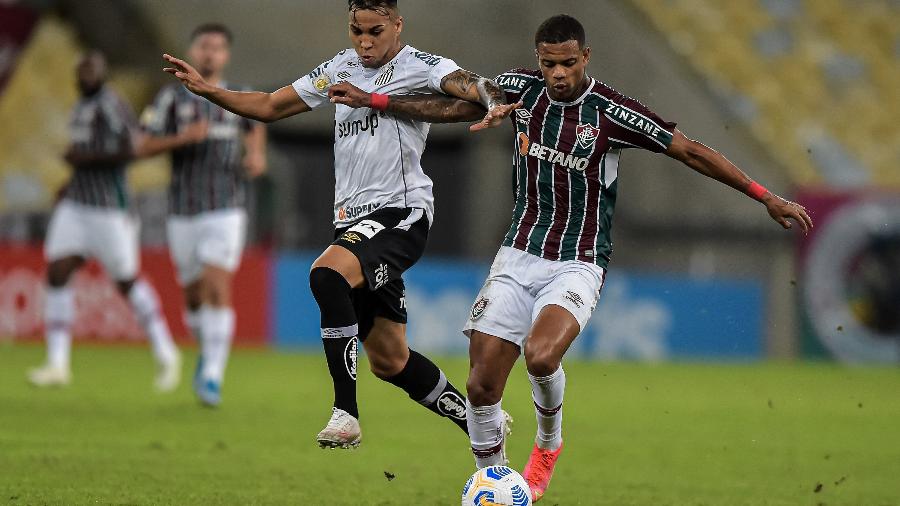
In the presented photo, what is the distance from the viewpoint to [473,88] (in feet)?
20.3

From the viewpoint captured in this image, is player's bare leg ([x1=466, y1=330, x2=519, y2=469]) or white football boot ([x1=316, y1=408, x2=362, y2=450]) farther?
player's bare leg ([x1=466, y1=330, x2=519, y2=469])

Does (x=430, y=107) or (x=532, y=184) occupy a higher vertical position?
(x=430, y=107)

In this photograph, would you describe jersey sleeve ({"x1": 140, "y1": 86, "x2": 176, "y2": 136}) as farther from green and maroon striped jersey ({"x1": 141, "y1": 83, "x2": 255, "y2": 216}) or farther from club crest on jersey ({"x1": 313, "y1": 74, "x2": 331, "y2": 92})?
club crest on jersey ({"x1": 313, "y1": 74, "x2": 331, "y2": 92})

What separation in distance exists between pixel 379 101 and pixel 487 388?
1.34 meters

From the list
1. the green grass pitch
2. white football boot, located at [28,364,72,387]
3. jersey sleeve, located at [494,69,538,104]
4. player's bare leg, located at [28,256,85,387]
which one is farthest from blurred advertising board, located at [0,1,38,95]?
jersey sleeve, located at [494,69,538,104]

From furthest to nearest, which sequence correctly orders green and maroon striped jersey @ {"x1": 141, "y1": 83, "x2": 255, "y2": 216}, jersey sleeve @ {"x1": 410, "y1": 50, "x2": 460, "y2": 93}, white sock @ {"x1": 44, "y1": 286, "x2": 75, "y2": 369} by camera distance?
white sock @ {"x1": 44, "y1": 286, "x2": 75, "y2": 369} < green and maroon striped jersey @ {"x1": 141, "y1": 83, "x2": 255, "y2": 216} < jersey sleeve @ {"x1": 410, "y1": 50, "x2": 460, "y2": 93}

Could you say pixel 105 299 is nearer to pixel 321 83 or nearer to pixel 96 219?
pixel 96 219

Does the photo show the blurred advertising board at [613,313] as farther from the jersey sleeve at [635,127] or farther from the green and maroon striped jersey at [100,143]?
the jersey sleeve at [635,127]

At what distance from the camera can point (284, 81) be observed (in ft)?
62.8

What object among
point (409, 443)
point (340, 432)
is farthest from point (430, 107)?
point (409, 443)

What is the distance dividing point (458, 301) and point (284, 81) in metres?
4.60

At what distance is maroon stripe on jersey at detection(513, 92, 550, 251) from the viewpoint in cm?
625

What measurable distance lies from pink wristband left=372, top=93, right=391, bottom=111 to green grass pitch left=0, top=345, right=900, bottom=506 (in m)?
1.73

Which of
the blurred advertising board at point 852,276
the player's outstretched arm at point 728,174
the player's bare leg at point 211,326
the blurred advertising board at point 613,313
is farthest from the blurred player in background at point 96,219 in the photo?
the blurred advertising board at point 852,276
